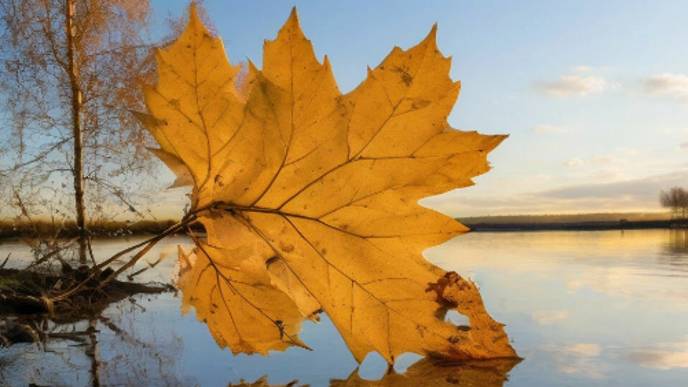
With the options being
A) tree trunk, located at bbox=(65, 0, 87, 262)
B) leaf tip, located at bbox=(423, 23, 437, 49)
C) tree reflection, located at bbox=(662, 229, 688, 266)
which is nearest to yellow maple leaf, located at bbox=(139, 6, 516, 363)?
leaf tip, located at bbox=(423, 23, 437, 49)

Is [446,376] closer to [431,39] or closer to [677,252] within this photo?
[431,39]

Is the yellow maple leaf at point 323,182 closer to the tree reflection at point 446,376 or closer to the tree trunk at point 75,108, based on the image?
the tree reflection at point 446,376

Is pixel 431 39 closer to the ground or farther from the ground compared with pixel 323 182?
farther from the ground

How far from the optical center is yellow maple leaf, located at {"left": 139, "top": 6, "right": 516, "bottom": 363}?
724 millimetres

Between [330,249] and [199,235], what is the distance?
194 millimetres

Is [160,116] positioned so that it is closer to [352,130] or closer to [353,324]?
[352,130]

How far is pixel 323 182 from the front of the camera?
0.81 metres

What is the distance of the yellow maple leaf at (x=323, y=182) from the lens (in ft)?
2.38

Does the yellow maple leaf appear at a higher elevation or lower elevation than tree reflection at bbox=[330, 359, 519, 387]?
higher

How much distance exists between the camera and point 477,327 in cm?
94

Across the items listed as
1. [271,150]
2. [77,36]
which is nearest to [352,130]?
[271,150]

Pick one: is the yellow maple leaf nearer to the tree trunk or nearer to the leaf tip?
the leaf tip

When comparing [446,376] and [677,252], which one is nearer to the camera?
[446,376]

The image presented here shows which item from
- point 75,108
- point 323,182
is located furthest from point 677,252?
point 323,182
